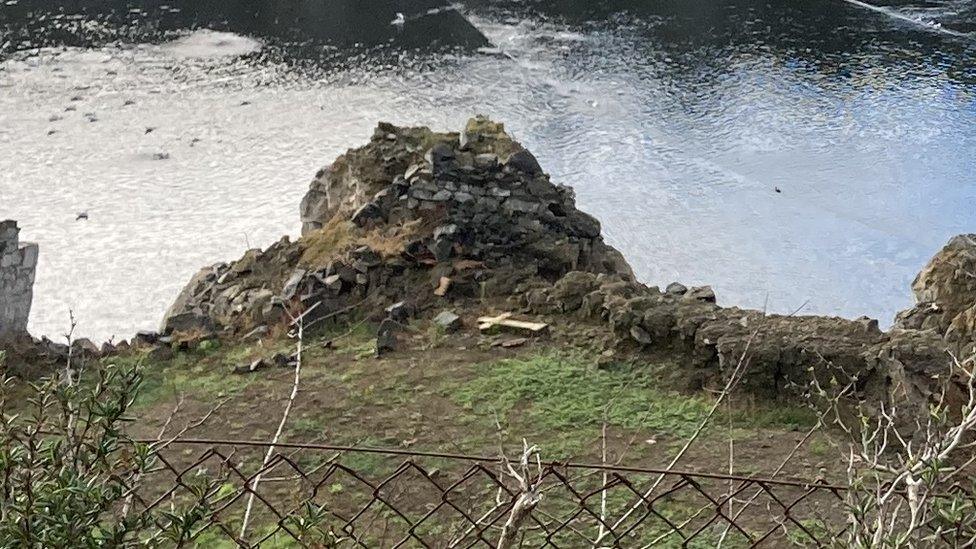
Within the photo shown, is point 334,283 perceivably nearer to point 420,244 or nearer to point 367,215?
point 420,244

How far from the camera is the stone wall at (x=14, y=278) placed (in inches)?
287

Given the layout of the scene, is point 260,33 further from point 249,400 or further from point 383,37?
point 249,400

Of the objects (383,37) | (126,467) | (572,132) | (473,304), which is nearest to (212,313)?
(473,304)

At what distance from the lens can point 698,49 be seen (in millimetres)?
13211

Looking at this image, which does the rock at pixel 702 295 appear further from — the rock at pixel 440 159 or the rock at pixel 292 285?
the rock at pixel 292 285

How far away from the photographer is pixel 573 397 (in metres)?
5.65

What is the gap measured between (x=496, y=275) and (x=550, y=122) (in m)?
4.23

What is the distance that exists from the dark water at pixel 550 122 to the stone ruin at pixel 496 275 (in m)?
1.33

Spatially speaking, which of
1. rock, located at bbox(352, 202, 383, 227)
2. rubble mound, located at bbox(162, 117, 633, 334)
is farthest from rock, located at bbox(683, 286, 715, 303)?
rock, located at bbox(352, 202, 383, 227)

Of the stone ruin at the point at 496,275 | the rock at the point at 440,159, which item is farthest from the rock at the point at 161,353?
the rock at the point at 440,159

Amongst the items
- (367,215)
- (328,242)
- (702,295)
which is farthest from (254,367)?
(702,295)

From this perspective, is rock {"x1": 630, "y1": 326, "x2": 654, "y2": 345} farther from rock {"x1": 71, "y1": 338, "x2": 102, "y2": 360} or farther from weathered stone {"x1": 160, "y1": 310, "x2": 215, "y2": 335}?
rock {"x1": 71, "y1": 338, "x2": 102, "y2": 360}

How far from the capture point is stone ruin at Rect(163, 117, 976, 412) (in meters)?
5.89

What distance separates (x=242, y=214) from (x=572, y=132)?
3233 mm
